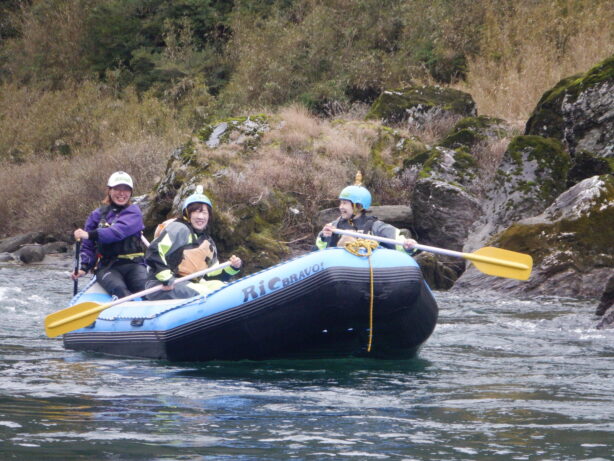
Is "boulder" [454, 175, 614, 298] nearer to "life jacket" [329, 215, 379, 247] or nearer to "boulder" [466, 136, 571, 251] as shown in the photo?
"boulder" [466, 136, 571, 251]

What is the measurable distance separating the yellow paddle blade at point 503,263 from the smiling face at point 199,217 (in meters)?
2.06

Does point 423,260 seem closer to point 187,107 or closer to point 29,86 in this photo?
point 187,107

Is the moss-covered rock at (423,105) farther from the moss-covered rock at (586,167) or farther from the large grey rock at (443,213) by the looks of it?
→ the moss-covered rock at (586,167)

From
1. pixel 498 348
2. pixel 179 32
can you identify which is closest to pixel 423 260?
pixel 498 348

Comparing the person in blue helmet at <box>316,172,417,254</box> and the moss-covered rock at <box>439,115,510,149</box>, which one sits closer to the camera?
the person in blue helmet at <box>316,172,417,254</box>

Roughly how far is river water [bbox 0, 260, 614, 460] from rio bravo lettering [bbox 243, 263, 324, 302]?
1.78 feet

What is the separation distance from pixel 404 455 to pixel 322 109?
727 inches

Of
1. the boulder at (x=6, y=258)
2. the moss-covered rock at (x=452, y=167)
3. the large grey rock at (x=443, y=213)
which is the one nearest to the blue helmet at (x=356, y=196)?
the large grey rock at (x=443, y=213)

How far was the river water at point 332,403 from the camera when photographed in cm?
436

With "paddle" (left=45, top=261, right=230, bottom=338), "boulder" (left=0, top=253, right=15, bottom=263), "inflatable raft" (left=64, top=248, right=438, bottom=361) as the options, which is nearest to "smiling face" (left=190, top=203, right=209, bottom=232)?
"paddle" (left=45, top=261, right=230, bottom=338)

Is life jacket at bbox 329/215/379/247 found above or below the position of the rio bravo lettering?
above

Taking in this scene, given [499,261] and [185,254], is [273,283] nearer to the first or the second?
[185,254]

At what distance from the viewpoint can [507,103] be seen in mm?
17656

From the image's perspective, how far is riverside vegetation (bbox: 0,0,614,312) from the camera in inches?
548
